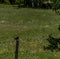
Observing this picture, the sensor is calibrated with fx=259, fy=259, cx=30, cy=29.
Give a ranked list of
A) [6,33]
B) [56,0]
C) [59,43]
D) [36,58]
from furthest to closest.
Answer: [6,33] → [59,43] → [56,0] → [36,58]

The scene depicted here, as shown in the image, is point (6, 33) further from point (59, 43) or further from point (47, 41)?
point (59, 43)

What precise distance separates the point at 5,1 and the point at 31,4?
53.5 ft

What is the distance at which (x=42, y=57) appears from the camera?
2005 cm

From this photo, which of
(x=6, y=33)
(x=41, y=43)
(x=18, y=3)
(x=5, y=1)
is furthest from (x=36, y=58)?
(x=5, y=1)

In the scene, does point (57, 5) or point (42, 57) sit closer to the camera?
point (42, 57)

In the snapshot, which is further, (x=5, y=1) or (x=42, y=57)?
(x=5, y=1)

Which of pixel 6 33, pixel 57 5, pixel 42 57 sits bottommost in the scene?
pixel 6 33

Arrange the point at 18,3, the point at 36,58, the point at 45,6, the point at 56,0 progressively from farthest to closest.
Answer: the point at 18,3, the point at 45,6, the point at 56,0, the point at 36,58

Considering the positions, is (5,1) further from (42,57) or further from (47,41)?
(42,57)

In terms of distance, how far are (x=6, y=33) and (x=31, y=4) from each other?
188 feet

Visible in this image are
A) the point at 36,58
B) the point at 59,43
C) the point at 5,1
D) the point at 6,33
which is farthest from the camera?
the point at 5,1

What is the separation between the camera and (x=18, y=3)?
10169 cm

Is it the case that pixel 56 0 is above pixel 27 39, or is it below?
above

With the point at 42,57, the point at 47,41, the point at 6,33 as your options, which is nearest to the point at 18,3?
the point at 6,33
